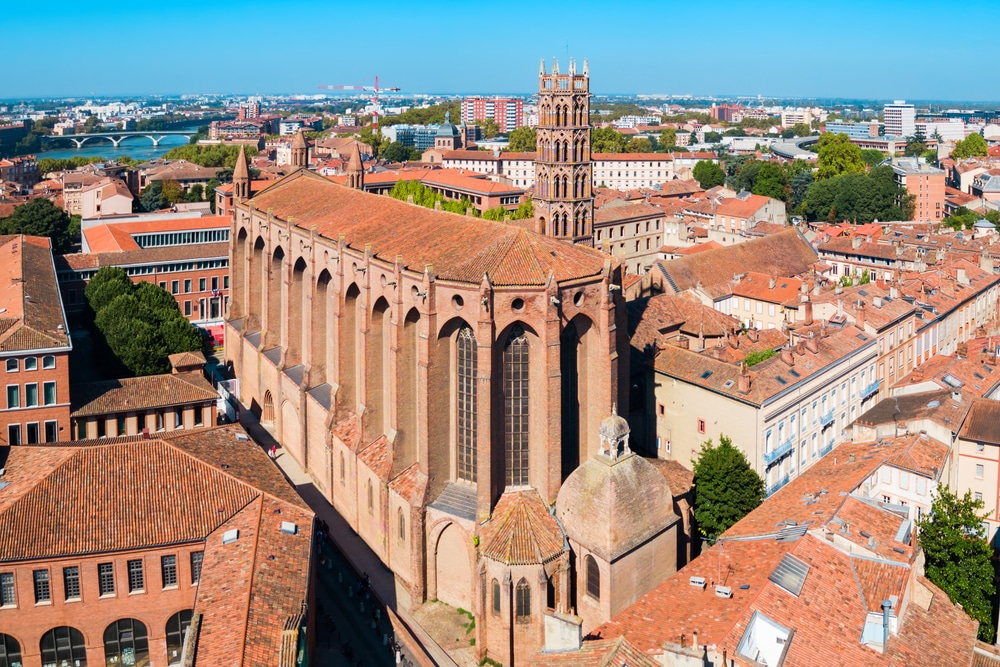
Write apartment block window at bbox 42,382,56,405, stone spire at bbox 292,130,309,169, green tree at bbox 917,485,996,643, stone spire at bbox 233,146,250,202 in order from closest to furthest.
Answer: green tree at bbox 917,485,996,643 < apartment block window at bbox 42,382,56,405 < stone spire at bbox 233,146,250,202 < stone spire at bbox 292,130,309,169

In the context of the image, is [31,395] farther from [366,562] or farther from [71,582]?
[366,562]

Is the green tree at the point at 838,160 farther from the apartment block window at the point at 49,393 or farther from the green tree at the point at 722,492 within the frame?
the apartment block window at the point at 49,393

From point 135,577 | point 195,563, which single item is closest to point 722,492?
point 195,563

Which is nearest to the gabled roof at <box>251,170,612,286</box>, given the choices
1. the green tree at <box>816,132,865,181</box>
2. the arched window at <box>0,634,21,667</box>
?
the arched window at <box>0,634,21,667</box>

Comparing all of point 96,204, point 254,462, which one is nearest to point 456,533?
point 254,462

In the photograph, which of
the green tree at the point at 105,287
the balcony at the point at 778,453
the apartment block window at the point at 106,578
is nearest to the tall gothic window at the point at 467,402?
the apartment block window at the point at 106,578

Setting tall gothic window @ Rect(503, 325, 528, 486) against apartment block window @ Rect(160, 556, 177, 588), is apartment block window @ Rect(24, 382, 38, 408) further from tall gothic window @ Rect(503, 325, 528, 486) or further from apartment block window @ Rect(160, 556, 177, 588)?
tall gothic window @ Rect(503, 325, 528, 486)
